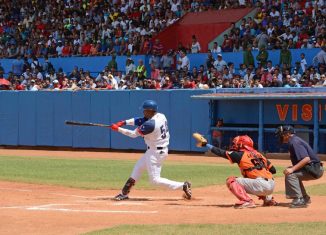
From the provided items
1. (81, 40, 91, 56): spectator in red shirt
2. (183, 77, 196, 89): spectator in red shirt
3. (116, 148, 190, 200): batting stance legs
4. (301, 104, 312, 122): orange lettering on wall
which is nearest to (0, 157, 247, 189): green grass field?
(116, 148, 190, 200): batting stance legs

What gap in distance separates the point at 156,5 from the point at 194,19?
1.99 metres

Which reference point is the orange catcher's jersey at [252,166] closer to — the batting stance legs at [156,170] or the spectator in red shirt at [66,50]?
the batting stance legs at [156,170]

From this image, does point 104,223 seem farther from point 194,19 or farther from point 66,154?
point 194,19

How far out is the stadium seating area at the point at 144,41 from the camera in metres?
26.0

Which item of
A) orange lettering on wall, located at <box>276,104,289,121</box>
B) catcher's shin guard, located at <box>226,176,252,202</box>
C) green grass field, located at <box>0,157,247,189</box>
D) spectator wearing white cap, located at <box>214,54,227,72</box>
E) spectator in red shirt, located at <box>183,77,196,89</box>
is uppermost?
spectator wearing white cap, located at <box>214,54,227,72</box>

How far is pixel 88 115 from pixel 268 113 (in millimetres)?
7227

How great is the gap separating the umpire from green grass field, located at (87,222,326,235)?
1790mm

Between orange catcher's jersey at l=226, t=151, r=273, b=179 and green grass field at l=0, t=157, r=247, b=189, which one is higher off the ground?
orange catcher's jersey at l=226, t=151, r=273, b=179

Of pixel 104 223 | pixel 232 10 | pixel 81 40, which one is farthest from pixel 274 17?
pixel 104 223

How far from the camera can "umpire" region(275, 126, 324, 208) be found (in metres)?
11.7

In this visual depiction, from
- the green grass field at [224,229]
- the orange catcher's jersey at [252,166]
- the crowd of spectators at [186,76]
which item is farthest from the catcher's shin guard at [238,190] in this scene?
the crowd of spectators at [186,76]

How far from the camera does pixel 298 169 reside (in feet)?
38.4

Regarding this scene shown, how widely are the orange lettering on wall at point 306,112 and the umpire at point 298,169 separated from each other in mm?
11632

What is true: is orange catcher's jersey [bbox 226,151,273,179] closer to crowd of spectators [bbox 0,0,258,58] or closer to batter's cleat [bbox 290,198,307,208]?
batter's cleat [bbox 290,198,307,208]
